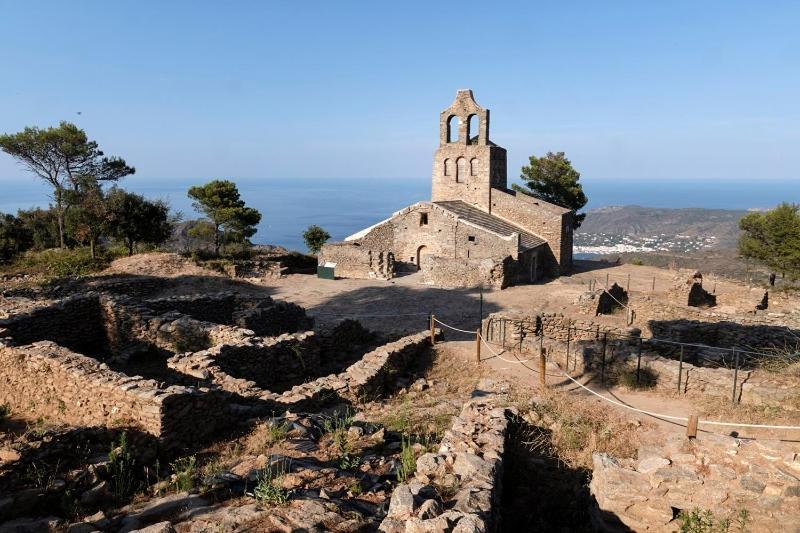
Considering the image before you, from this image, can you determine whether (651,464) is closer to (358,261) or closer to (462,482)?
(462,482)

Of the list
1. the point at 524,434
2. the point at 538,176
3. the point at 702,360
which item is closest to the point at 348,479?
the point at 524,434

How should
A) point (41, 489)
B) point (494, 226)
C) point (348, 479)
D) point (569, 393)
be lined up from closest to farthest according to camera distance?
point (41, 489) < point (348, 479) < point (569, 393) < point (494, 226)

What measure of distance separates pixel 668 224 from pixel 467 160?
125686mm

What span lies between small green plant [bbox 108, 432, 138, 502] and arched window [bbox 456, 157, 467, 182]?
3057cm

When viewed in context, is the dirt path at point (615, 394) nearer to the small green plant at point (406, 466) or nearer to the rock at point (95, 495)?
the small green plant at point (406, 466)

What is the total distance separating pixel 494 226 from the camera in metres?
31.2

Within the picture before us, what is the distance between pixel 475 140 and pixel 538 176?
10.5 m

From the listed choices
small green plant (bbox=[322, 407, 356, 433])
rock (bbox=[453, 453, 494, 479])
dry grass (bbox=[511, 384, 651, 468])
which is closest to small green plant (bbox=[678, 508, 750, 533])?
dry grass (bbox=[511, 384, 651, 468])

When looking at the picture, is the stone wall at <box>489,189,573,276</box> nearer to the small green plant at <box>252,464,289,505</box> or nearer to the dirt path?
the dirt path

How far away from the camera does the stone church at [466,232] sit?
2731 cm

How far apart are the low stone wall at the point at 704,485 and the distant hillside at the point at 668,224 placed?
10826cm

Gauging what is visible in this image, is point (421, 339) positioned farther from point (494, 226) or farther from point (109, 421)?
point (494, 226)

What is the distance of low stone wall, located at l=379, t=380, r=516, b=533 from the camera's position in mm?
4754

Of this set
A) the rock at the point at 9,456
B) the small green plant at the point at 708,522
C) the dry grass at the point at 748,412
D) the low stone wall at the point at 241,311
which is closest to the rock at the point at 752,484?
the small green plant at the point at 708,522
